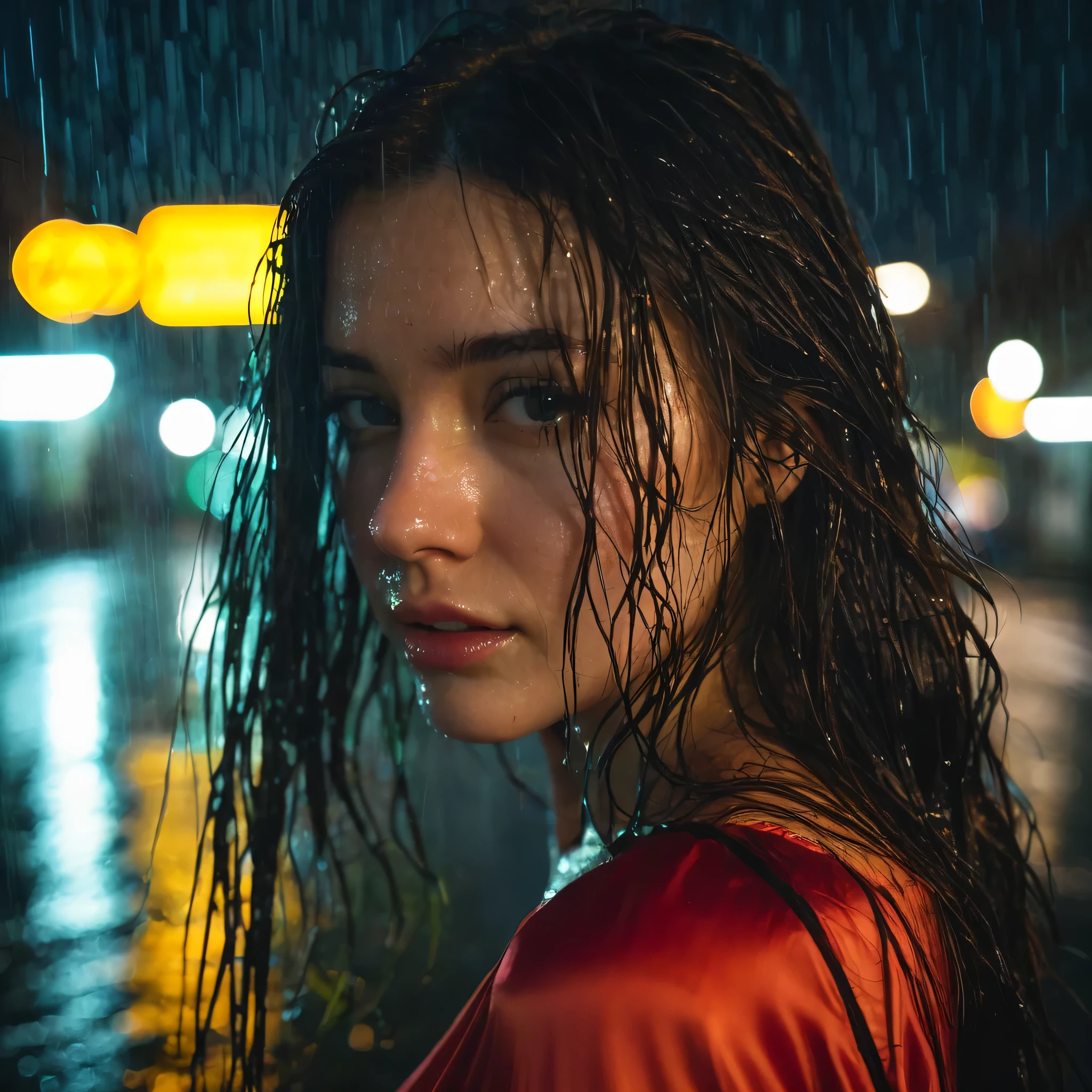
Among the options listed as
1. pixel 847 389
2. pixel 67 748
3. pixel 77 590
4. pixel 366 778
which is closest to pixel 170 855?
pixel 366 778

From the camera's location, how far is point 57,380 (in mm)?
3275

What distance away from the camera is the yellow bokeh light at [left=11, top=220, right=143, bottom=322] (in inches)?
68.2

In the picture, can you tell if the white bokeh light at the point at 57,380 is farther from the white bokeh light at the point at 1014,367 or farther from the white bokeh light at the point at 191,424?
the white bokeh light at the point at 1014,367

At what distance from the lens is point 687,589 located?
82 cm

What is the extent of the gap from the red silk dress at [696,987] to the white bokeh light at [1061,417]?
3.68 m

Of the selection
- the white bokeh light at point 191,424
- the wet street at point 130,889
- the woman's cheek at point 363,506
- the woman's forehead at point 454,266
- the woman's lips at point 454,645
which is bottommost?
the wet street at point 130,889

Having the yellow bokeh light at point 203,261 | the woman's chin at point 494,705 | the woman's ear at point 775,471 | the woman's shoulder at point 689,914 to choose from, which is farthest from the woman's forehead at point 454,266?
the yellow bokeh light at point 203,261

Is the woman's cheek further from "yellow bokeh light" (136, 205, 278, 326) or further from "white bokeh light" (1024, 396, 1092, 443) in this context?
"white bokeh light" (1024, 396, 1092, 443)

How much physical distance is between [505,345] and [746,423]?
240mm

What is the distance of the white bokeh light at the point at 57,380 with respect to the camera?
10.3ft

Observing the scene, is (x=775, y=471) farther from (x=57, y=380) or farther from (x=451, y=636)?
(x=57, y=380)

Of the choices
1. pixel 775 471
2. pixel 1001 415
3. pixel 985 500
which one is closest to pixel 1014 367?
pixel 1001 415

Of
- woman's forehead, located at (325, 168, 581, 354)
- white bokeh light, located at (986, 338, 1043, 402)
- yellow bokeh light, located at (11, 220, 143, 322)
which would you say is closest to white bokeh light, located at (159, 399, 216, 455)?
yellow bokeh light, located at (11, 220, 143, 322)

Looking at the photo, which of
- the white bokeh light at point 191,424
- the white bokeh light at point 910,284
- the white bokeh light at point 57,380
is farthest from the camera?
the white bokeh light at point 57,380
